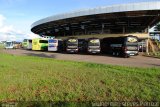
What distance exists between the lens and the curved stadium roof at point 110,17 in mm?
45156

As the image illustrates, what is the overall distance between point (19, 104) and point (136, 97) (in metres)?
3.74

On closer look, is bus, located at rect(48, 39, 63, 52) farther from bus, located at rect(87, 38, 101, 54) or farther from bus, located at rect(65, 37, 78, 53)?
bus, located at rect(87, 38, 101, 54)

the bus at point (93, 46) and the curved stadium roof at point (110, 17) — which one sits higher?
the curved stadium roof at point (110, 17)

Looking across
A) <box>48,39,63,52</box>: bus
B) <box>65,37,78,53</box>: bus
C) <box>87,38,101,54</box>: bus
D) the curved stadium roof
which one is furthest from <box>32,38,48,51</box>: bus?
<box>87,38,101,54</box>: bus

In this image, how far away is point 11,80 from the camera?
10969mm

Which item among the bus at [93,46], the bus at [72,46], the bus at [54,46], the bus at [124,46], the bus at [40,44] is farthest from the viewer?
the bus at [40,44]

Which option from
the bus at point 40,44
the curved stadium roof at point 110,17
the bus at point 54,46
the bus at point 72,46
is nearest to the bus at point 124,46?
the bus at point 72,46

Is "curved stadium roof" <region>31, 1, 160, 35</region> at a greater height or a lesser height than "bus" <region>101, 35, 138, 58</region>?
greater

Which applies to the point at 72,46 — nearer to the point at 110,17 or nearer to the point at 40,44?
the point at 40,44

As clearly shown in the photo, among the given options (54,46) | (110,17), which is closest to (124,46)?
(54,46)

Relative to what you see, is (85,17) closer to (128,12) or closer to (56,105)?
(128,12)

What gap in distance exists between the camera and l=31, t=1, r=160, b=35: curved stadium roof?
45.2 meters

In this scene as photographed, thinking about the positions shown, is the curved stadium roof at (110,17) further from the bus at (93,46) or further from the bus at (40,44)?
the bus at (93,46)

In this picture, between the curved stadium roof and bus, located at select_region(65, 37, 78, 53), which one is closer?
bus, located at select_region(65, 37, 78, 53)
